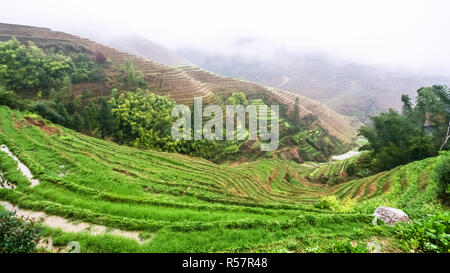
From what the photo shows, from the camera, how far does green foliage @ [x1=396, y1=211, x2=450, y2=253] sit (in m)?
4.32

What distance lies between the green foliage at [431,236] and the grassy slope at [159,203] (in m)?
1.12

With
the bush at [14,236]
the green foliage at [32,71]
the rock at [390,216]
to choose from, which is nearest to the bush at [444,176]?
the rock at [390,216]

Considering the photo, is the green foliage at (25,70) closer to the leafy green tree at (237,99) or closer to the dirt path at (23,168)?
the dirt path at (23,168)

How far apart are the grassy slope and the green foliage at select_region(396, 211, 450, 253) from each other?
1.12 m

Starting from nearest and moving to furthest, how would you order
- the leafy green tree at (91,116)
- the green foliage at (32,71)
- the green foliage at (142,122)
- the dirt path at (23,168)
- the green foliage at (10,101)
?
the dirt path at (23,168) → the green foliage at (10,101) → the leafy green tree at (91,116) → the green foliage at (32,71) → the green foliage at (142,122)

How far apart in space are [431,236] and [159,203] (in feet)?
29.9

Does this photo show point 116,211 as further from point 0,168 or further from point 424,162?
point 424,162

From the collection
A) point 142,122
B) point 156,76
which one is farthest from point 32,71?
point 156,76

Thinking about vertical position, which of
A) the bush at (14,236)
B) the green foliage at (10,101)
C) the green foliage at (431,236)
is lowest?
the green foliage at (431,236)

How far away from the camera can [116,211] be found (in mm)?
7820

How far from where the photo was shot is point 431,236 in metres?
4.52

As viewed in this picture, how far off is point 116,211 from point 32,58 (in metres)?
39.5

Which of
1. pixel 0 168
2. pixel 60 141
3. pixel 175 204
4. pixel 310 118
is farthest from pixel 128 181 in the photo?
pixel 310 118

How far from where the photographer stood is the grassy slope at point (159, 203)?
6.10 metres
